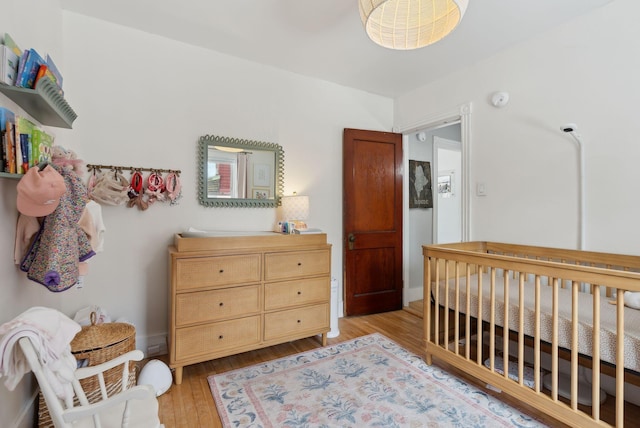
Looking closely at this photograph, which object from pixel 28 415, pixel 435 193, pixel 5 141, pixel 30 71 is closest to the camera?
pixel 5 141

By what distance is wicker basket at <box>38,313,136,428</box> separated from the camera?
152 cm

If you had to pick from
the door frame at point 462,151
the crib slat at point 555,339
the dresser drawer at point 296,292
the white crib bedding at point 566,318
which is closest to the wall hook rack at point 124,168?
the dresser drawer at point 296,292

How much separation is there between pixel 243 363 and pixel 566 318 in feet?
6.83

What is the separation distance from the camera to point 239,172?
2.67 metres

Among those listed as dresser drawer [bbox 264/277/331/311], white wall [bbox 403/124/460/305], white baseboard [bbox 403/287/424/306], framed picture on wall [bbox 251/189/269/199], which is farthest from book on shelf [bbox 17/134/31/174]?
white baseboard [bbox 403/287/424/306]

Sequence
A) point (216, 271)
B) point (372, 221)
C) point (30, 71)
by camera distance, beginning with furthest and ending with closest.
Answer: point (372, 221) < point (216, 271) < point (30, 71)

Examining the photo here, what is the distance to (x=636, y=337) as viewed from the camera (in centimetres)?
134

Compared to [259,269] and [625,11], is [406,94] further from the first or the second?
[259,269]

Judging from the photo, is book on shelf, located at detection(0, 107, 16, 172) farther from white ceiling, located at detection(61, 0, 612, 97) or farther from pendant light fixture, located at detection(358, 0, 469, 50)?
pendant light fixture, located at detection(358, 0, 469, 50)

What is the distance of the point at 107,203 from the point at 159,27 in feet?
4.56

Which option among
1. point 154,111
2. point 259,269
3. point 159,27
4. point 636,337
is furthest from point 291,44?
point 636,337

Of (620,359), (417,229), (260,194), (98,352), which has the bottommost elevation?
(98,352)

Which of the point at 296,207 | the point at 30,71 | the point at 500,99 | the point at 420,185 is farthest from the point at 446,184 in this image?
the point at 30,71

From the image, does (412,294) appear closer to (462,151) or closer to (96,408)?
(462,151)
